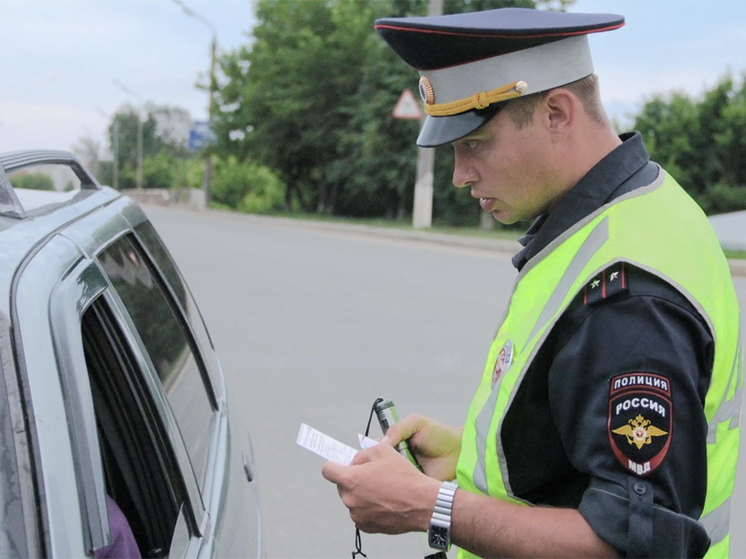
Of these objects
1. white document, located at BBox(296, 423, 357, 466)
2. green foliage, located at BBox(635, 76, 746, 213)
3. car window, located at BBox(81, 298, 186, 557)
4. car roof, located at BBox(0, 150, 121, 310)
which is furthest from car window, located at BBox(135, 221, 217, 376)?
green foliage, located at BBox(635, 76, 746, 213)

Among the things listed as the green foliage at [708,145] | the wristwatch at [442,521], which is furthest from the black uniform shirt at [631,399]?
the green foliage at [708,145]

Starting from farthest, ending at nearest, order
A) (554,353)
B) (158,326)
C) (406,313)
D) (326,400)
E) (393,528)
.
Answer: (406,313), (326,400), (158,326), (393,528), (554,353)

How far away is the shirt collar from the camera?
143 cm

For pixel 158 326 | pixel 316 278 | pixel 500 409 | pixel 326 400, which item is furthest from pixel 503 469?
pixel 316 278

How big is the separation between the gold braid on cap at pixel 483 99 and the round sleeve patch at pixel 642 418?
527 millimetres

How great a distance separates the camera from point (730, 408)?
53.7 inches

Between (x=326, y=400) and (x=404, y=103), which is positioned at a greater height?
(x=404, y=103)

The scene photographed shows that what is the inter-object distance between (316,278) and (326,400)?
5.38m

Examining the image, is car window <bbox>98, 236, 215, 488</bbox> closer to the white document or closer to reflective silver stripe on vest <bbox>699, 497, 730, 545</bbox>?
the white document

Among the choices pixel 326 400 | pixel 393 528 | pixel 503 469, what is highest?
pixel 503 469

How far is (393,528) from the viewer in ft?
4.69

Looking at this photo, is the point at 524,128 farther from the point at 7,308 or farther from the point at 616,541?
the point at 7,308

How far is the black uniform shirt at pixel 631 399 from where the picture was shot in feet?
3.86

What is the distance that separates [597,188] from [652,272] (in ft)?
0.81
